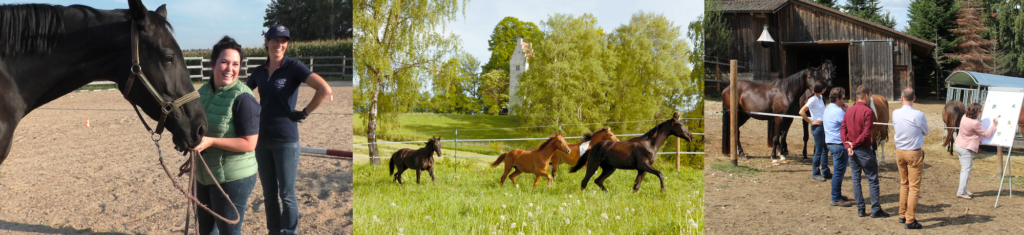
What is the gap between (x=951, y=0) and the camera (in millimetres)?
4395

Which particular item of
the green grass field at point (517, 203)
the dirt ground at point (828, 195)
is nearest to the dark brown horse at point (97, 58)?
the green grass field at point (517, 203)

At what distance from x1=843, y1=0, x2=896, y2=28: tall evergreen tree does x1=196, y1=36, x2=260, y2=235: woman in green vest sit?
15.5ft

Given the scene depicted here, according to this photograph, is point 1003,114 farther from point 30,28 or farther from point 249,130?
point 30,28

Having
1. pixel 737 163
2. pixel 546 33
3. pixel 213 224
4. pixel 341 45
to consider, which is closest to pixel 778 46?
pixel 737 163

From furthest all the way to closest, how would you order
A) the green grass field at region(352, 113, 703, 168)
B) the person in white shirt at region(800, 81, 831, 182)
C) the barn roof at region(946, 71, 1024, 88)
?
the person in white shirt at region(800, 81, 831, 182)
the barn roof at region(946, 71, 1024, 88)
the green grass field at region(352, 113, 703, 168)

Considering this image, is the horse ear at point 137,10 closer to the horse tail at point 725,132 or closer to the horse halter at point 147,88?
the horse halter at point 147,88

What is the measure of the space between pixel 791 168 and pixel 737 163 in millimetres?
517

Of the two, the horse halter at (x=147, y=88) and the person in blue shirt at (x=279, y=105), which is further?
the person in blue shirt at (x=279, y=105)

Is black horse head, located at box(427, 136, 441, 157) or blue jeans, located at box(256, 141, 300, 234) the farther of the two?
black horse head, located at box(427, 136, 441, 157)

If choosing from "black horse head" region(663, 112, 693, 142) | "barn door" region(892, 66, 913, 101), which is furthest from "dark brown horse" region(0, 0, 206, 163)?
"barn door" region(892, 66, 913, 101)

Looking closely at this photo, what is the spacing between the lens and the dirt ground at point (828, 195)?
3891 mm

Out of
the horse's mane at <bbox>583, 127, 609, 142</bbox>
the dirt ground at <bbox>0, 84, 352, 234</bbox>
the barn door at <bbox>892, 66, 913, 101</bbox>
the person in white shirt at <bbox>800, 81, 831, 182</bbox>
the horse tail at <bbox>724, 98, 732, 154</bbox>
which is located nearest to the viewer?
the horse's mane at <bbox>583, 127, 609, 142</bbox>

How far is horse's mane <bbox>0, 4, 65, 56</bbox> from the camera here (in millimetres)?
1881

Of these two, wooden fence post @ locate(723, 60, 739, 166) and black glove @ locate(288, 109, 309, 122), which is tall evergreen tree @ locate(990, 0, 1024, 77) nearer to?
wooden fence post @ locate(723, 60, 739, 166)
